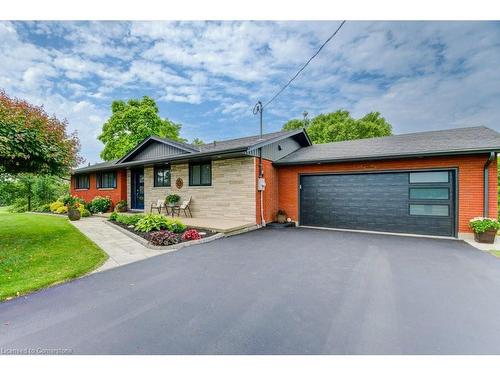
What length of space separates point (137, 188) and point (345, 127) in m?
20.7

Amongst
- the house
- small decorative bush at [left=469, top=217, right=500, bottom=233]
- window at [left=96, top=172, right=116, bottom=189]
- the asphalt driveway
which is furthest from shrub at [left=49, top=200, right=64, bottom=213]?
small decorative bush at [left=469, top=217, right=500, bottom=233]

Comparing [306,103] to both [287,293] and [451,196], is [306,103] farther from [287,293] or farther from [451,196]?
[287,293]

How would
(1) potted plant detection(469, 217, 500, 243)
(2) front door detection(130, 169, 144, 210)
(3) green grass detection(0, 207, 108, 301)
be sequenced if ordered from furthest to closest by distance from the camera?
(2) front door detection(130, 169, 144, 210) < (1) potted plant detection(469, 217, 500, 243) < (3) green grass detection(0, 207, 108, 301)

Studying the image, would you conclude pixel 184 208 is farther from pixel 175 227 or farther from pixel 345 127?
pixel 345 127

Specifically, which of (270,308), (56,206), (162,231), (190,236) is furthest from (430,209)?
(56,206)

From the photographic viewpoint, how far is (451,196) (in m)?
6.69

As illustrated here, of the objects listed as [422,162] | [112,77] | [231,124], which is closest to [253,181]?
[422,162]

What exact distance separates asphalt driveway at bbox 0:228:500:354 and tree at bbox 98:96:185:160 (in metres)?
18.5

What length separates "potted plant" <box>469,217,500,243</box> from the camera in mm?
5859

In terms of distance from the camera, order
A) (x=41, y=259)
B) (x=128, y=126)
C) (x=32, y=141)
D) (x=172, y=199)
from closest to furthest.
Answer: (x=41, y=259) < (x=32, y=141) < (x=172, y=199) < (x=128, y=126)

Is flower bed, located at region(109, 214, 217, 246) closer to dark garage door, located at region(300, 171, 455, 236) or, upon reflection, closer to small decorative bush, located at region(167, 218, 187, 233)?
small decorative bush, located at region(167, 218, 187, 233)

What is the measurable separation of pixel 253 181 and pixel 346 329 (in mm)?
6482

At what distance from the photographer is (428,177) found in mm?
7008
